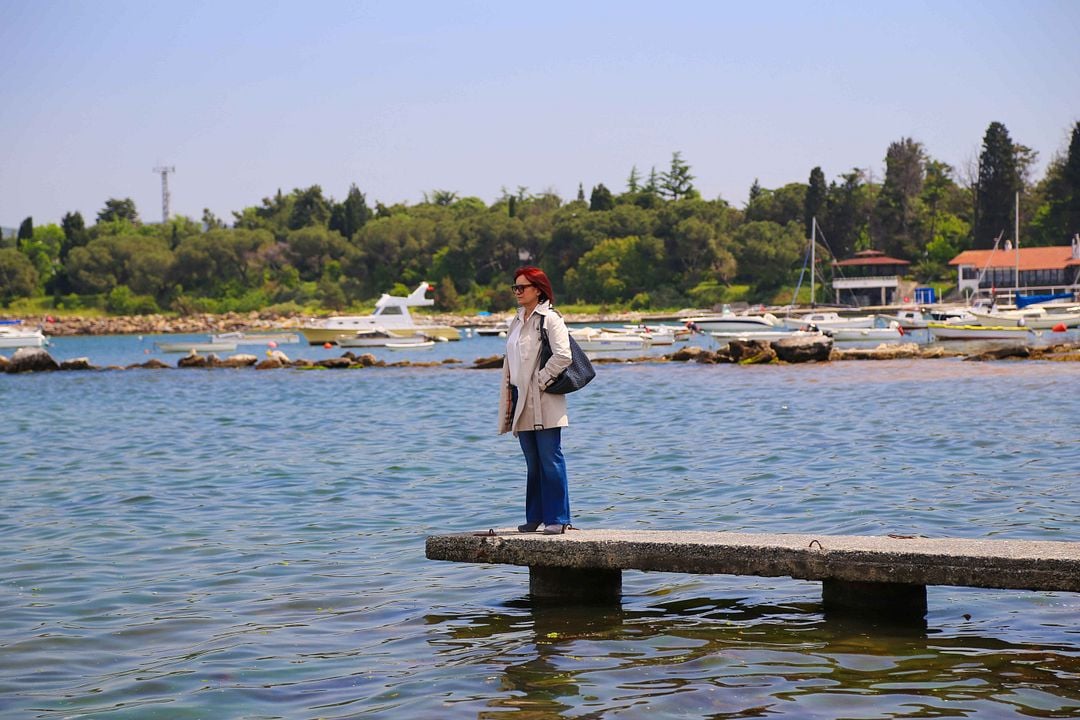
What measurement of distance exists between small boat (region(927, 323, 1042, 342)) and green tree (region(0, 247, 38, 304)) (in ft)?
371

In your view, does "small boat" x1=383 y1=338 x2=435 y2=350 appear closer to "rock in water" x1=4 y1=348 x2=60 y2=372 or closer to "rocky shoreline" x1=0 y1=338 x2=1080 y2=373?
"rocky shoreline" x1=0 y1=338 x2=1080 y2=373

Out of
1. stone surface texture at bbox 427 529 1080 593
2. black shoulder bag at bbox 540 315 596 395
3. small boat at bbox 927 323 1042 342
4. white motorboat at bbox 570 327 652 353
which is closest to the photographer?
stone surface texture at bbox 427 529 1080 593

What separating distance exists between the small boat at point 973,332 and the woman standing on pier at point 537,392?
158 ft

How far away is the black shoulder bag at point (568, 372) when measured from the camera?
8617 mm

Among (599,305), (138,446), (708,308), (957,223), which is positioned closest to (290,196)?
(599,305)

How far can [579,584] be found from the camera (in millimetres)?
9141

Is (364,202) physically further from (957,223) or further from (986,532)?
(986,532)

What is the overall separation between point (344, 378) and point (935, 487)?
3041 centimetres

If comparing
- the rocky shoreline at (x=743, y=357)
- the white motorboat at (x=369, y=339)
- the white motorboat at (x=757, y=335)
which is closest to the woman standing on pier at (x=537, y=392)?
the rocky shoreline at (x=743, y=357)

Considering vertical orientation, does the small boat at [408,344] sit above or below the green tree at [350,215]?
below

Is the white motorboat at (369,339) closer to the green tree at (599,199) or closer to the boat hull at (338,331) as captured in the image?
the boat hull at (338,331)

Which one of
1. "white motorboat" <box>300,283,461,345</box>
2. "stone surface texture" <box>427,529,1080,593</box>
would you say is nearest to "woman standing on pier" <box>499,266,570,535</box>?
"stone surface texture" <box>427,529,1080,593</box>

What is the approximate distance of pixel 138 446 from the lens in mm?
22156

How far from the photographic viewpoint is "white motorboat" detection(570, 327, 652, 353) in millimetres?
54487
